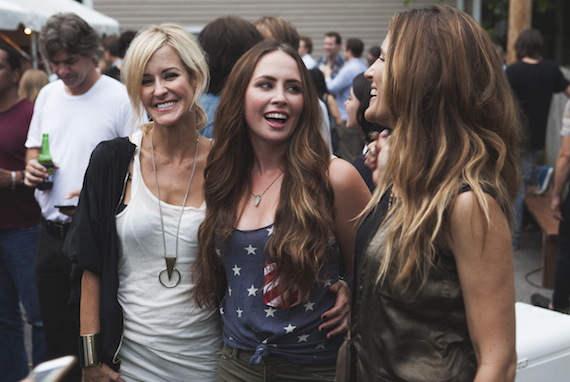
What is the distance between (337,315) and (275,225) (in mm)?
419

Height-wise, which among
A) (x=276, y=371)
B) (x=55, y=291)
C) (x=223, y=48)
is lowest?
(x=55, y=291)

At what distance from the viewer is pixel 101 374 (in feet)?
7.66

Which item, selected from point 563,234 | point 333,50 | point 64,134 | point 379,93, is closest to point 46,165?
point 64,134

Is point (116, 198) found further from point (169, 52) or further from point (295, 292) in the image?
point (295, 292)

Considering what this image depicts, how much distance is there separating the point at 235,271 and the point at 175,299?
32 centimetres

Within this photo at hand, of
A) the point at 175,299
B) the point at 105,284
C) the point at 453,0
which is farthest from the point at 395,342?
the point at 453,0

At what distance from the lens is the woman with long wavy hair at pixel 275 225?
2129mm

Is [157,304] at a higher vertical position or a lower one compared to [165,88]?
lower

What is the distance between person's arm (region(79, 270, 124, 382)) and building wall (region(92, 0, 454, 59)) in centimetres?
1276

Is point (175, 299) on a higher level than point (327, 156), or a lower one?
lower

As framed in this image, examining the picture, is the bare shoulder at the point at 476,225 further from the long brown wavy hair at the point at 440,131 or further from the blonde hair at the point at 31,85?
the blonde hair at the point at 31,85

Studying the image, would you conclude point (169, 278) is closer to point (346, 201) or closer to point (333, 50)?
point (346, 201)

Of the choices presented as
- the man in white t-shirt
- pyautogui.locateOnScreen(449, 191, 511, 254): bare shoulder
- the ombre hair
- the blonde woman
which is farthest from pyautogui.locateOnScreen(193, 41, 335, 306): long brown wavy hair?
the man in white t-shirt

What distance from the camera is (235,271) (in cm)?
223
